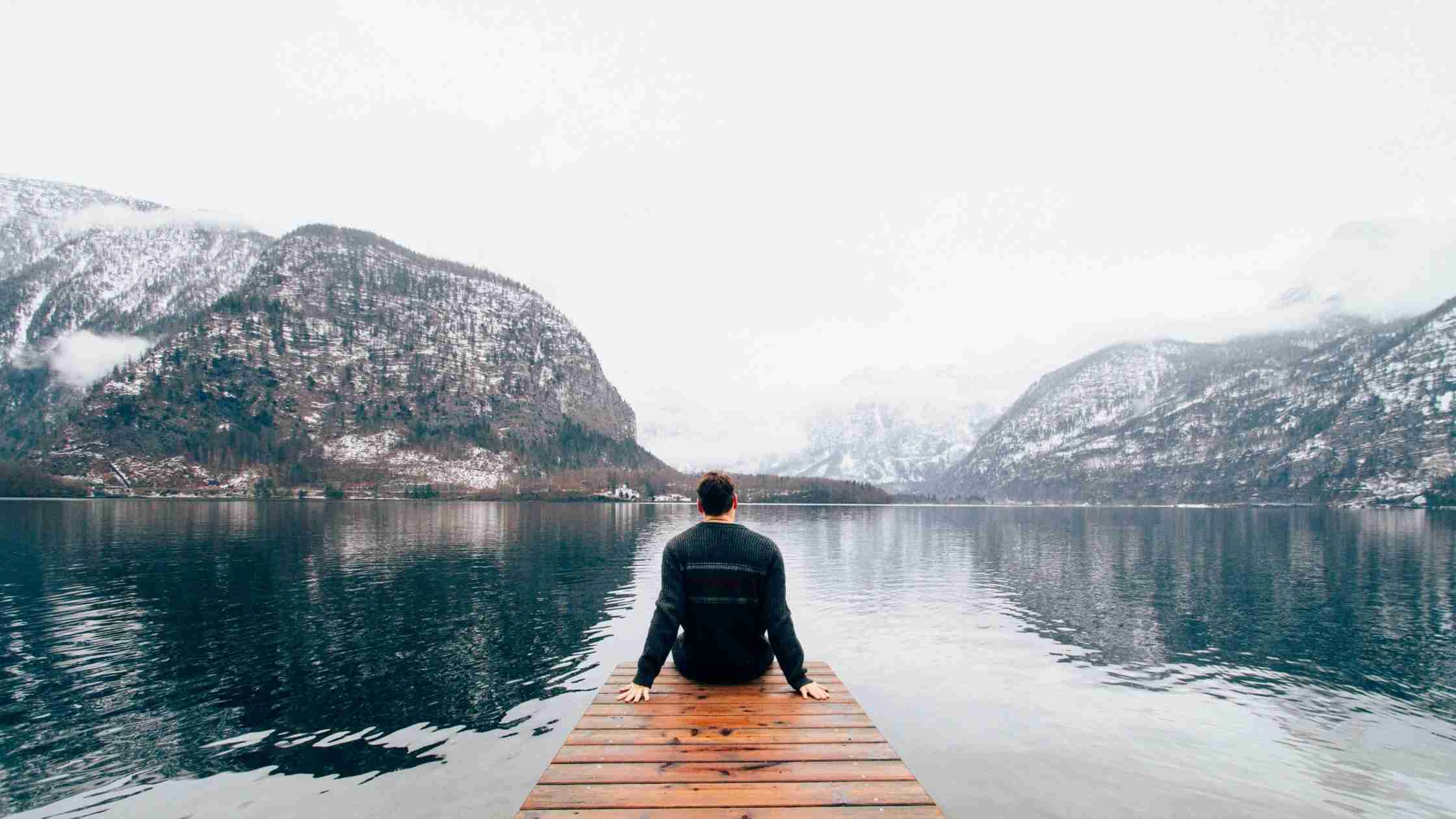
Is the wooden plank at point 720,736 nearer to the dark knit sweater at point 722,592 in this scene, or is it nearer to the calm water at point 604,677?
the dark knit sweater at point 722,592

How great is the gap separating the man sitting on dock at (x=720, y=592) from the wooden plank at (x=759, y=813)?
14.2 ft

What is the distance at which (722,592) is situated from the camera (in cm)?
1291

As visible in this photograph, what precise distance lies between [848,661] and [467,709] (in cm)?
2149

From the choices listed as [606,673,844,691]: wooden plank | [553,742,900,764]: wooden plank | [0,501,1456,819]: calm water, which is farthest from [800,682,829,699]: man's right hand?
[0,501,1456,819]: calm water

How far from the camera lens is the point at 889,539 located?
147 m

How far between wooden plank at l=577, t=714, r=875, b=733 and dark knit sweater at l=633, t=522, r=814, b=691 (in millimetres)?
1087

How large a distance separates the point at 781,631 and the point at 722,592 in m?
1.43

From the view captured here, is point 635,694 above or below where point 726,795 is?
below

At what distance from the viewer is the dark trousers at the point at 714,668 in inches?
551

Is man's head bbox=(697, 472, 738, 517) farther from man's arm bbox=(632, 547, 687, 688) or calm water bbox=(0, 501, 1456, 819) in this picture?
calm water bbox=(0, 501, 1456, 819)

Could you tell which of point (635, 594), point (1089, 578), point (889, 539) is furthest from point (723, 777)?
point (889, 539)

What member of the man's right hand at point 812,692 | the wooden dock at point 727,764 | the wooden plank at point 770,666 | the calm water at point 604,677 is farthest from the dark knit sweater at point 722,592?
the calm water at point 604,677

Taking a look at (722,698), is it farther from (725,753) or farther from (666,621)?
(725,753)

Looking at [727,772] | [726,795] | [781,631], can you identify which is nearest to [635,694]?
[781,631]
